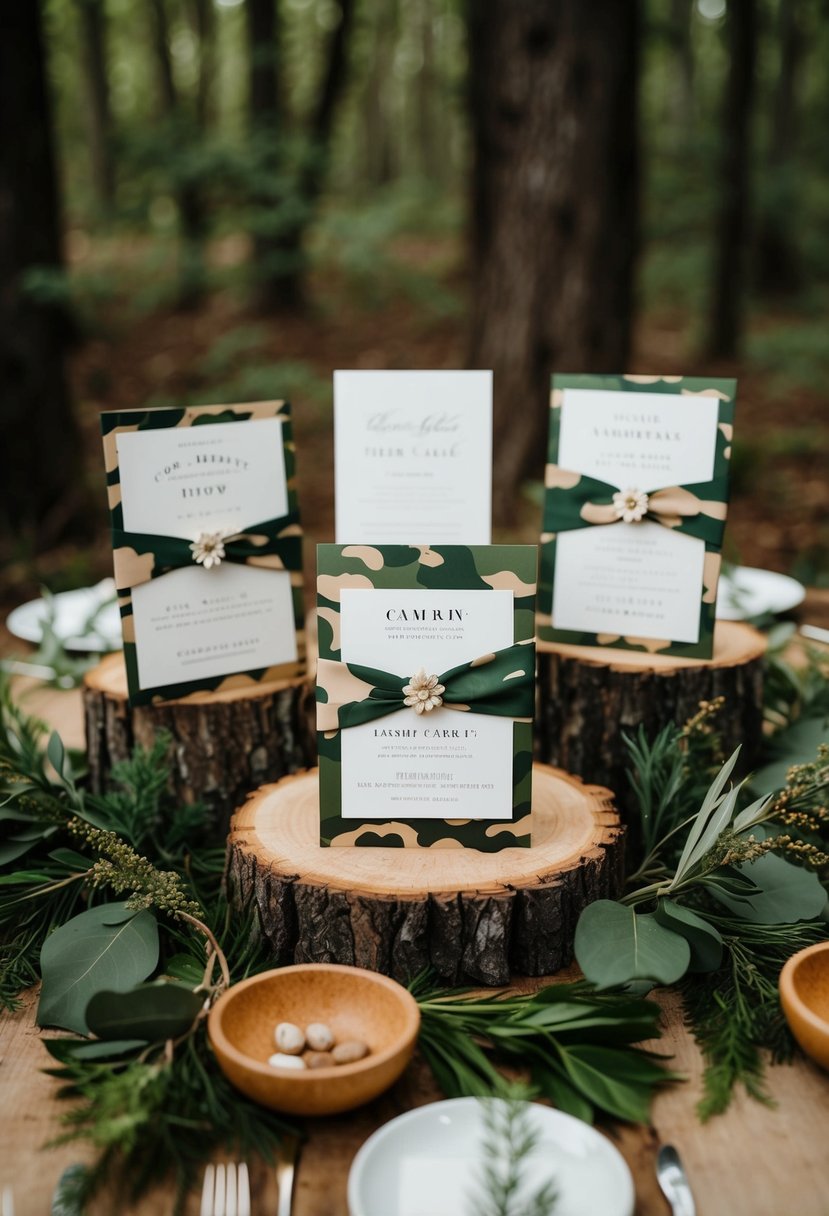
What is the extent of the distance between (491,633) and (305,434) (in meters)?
5.25

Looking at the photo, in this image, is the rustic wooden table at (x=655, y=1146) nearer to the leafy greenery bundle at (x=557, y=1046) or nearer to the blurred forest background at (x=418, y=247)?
the leafy greenery bundle at (x=557, y=1046)

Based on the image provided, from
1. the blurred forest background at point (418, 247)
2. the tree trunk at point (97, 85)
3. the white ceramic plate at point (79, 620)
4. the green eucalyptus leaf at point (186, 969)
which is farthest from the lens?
the tree trunk at point (97, 85)

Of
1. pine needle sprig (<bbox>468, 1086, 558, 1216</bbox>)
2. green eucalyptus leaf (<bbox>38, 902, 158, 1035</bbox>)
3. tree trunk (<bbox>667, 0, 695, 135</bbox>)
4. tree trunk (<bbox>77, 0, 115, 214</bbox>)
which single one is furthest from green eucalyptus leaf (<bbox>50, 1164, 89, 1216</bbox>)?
tree trunk (<bbox>667, 0, 695, 135</bbox>)

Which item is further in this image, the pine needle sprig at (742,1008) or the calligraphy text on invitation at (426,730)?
the calligraphy text on invitation at (426,730)

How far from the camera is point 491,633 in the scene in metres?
1.42

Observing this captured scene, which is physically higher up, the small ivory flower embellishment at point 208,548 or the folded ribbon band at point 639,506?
the folded ribbon band at point 639,506

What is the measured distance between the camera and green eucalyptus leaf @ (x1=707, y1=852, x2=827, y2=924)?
145 centimetres

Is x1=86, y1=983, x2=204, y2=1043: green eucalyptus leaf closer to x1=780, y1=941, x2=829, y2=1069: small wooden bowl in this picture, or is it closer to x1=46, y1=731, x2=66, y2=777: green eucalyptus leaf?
x1=46, y1=731, x2=66, y2=777: green eucalyptus leaf

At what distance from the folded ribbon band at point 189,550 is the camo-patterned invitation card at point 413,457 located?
0.09 meters

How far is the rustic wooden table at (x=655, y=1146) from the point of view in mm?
1087

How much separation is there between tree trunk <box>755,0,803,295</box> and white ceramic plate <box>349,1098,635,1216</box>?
1051 cm

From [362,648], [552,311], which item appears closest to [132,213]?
[552,311]

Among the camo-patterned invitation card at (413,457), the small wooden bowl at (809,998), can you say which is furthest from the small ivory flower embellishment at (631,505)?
the small wooden bowl at (809,998)

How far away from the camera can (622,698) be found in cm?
183
